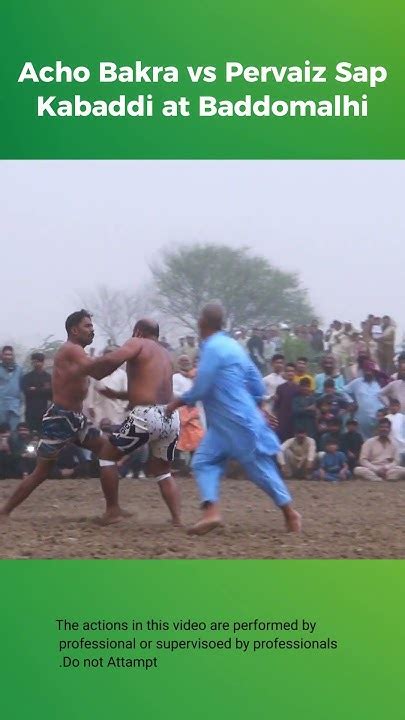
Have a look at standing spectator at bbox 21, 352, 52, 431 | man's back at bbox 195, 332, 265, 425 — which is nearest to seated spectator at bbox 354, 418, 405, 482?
standing spectator at bbox 21, 352, 52, 431

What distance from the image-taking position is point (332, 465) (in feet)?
38.8

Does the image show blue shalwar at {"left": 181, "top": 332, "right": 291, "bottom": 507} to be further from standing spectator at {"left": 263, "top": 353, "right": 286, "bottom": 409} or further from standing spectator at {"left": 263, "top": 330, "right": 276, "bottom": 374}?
standing spectator at {"left": 263, "top": 330, "right": 276, "bottom": 374}

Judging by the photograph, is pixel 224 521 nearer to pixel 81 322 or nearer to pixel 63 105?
pixel 81 322

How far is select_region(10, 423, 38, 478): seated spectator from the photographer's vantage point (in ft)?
38.5

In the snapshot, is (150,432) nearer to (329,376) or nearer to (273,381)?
(273,381)

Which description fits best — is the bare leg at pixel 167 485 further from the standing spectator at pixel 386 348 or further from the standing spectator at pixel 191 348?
the standing spectator at pixel 386 348

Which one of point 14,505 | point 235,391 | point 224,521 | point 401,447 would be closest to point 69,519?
point 14,505

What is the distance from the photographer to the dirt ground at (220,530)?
766 cm

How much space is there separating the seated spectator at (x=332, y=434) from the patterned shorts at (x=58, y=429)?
3640mm

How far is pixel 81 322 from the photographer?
8555mm

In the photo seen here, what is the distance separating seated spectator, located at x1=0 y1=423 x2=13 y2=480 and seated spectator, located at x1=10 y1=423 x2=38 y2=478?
30 mm

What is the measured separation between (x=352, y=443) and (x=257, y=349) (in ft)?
4.15

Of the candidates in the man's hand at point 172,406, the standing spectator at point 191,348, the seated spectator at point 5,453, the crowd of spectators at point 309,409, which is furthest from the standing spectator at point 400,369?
the man's hand at point 172,406

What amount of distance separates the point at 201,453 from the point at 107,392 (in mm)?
828
